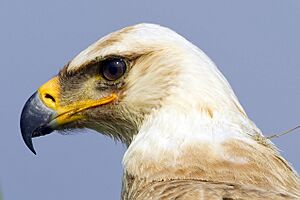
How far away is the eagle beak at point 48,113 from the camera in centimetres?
669

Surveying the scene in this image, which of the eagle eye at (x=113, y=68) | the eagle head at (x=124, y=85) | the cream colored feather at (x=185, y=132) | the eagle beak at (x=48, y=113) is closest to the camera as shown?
the cream colored feather at (x=185, y=132)

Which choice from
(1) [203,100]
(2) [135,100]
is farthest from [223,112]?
(2) [135,100]

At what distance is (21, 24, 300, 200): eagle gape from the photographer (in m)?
5.72

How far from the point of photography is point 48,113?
672 cm

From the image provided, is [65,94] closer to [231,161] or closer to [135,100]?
[135,100]

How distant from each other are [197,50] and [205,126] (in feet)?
1.89

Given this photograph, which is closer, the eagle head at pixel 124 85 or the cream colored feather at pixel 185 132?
the cream colored feather at pixel 185 132

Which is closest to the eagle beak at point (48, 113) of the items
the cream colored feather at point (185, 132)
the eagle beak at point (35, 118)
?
the eagle beak at point (35, 118)

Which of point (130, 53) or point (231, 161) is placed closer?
point (231, 161)

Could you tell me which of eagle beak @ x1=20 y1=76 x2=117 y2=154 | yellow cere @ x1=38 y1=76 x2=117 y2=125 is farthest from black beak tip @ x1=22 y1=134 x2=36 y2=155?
yellow cere @ x1=38 y1=76 x2=117 y2=125

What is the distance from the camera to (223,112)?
244 inches

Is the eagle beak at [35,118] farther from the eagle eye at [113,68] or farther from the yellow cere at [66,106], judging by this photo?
the eagle eye at [113,68]

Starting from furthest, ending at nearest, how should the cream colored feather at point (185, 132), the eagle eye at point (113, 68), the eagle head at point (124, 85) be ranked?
1. the eagle eye at point (113, 68)
2. the eagle head at point (124, 85)
3. the cream colored feather at point (185, 132)

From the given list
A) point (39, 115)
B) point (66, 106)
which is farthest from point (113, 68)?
point (39, 115)
